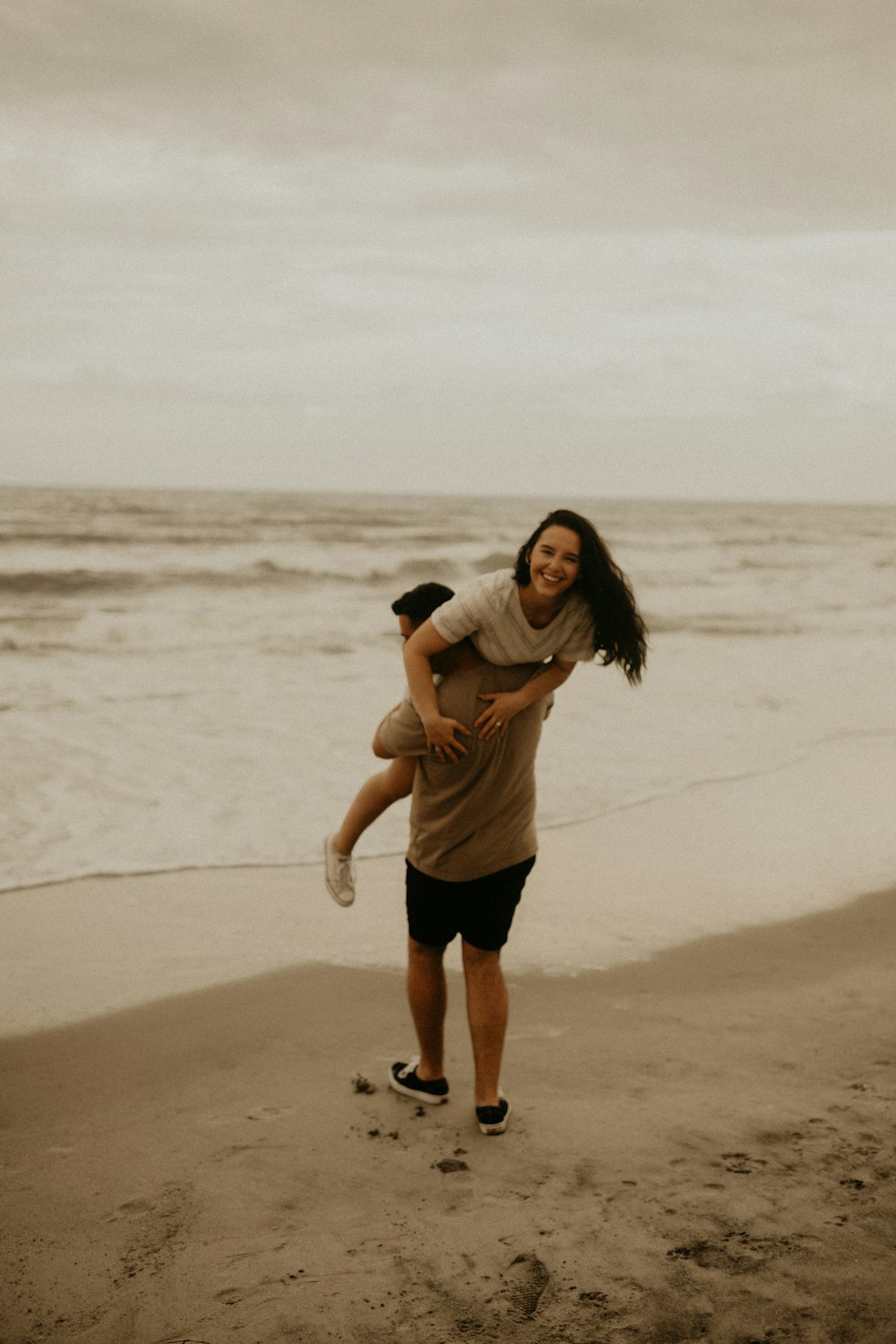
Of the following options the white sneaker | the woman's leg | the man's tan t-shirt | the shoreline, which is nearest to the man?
the man's tan t-shirt

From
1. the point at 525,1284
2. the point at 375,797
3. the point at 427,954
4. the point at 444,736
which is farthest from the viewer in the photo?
A: the point at 375,797

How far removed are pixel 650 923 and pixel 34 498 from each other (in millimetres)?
51011

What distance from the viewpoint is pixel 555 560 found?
113 inches

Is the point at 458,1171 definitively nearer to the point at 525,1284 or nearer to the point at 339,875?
the point at 525,1284

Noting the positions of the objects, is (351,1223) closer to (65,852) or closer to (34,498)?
(65,852)

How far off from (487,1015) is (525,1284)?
0.86 meters

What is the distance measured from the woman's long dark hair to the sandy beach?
1324 millimetres

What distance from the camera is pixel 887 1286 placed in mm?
2312

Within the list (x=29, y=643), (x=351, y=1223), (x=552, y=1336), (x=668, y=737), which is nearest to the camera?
(x=552, y=1336)

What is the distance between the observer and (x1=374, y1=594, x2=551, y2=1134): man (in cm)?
309

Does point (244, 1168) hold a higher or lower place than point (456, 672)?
lower

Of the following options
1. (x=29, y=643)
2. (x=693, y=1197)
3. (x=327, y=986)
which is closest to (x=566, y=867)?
(x=327, y=986)

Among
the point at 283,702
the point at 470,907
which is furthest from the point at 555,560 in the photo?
the point at 283,702

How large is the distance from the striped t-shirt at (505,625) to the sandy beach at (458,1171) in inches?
53.9
